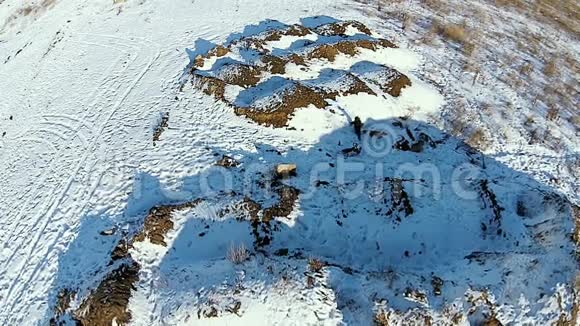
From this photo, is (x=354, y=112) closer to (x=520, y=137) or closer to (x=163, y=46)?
(x=520, y=137)

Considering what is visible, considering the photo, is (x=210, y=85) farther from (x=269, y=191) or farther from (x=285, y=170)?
(x=269, y=191)

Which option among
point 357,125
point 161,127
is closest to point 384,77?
point 357,125

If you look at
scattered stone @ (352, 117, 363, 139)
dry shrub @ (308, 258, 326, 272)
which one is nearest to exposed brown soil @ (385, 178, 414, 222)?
dry shrub @ (308, 258, 326, 272)

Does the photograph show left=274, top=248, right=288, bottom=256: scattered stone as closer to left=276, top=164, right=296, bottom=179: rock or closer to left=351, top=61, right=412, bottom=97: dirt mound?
left=276, top=164, right=296, bottom=179: rock

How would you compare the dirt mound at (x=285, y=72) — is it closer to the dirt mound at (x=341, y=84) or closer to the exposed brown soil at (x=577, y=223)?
the dirt mound at (x=341, y=84)

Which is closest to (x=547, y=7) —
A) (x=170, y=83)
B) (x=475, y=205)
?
(x=475, y=205)

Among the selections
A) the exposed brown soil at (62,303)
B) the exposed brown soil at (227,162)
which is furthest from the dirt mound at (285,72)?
the exposed brown soil at (62,303)
